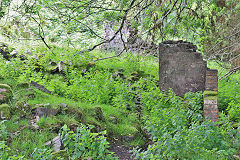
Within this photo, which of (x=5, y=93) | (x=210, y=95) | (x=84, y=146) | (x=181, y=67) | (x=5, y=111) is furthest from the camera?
(x=181, y=67)

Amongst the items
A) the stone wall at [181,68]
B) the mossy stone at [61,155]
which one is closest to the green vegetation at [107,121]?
the mossy stone at [61,155]

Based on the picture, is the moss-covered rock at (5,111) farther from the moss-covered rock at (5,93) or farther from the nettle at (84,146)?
the nettle at (84,146)

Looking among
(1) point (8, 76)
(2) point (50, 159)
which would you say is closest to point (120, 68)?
(1) point (8, 76)

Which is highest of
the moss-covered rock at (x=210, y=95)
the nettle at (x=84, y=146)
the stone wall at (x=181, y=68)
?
the stone wall at (x=181, y=68)

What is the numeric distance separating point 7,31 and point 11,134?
997 cm

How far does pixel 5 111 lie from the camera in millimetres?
5684

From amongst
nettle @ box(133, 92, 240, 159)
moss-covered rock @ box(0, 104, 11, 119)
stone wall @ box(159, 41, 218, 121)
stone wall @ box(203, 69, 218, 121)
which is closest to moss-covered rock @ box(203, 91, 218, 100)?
stone wall @ box(203, 69, 218, 121)

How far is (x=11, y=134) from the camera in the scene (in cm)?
507

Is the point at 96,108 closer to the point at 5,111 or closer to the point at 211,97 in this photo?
the point at 5,111

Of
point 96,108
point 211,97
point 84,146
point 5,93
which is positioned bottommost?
point 84,146

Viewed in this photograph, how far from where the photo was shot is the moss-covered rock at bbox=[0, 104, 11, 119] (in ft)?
18.4

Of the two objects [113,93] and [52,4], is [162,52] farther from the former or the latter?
[52,4]

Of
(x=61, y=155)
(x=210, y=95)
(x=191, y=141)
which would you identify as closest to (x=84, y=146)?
(x=61, y=155)

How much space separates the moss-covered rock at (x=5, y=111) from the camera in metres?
5.60
